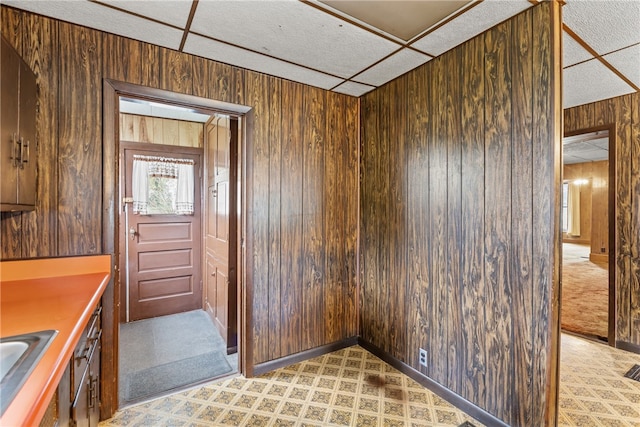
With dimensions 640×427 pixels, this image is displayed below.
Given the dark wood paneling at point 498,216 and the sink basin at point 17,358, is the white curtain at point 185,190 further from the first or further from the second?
the dark wood paneling at point 498,216

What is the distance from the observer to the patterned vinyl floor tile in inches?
78.6

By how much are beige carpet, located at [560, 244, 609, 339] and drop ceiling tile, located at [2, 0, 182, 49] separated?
→ 3271mm

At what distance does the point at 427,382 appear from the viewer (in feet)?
7.71

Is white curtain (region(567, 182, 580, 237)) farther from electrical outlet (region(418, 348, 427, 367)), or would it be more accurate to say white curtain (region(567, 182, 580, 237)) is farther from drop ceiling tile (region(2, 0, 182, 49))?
drop ceiling tile (region(2, 0, 182, 49))

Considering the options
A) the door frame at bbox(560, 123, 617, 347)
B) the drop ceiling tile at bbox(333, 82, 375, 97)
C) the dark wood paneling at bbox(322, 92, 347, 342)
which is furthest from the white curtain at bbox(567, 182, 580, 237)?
the dark wood paneling at bbox(322, 92, 347, 342)

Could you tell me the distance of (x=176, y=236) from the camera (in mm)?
4004

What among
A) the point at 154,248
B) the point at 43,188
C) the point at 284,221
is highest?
the point at 43,188

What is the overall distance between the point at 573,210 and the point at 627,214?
8357 mm

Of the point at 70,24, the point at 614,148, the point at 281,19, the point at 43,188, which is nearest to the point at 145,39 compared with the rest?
the point at 70,24

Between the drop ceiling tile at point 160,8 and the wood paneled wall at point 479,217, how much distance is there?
5.56 ft

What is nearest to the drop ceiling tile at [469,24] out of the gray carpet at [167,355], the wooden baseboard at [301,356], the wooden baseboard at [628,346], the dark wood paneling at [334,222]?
the dark wood paneling at [334,222]

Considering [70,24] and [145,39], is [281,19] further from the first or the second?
[70,24]

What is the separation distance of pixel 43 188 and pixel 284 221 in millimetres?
1611

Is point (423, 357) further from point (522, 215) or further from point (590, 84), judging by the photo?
point (590, 84)
